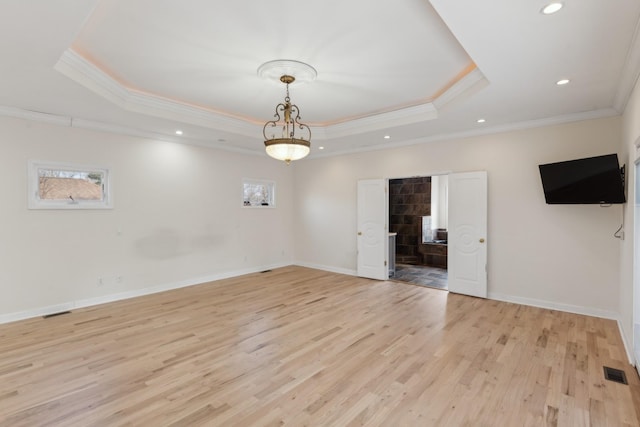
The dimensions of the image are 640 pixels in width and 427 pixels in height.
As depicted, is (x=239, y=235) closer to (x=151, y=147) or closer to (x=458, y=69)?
(x=151, y=147)

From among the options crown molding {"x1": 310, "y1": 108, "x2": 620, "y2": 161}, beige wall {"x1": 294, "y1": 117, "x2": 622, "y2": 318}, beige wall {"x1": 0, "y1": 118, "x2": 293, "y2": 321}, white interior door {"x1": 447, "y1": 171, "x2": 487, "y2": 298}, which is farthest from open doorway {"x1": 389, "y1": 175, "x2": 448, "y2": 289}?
beige wall {"x1": 0, "y1": 118, "x2": 293, "y2": 321}

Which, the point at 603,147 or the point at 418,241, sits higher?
the point at 603,147

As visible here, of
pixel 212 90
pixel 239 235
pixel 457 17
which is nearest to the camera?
pixel 457 17

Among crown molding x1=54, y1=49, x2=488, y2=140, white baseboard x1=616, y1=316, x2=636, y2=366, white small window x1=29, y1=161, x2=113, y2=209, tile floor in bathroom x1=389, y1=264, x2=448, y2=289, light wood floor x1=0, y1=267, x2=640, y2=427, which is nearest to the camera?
A: light wood floor x1=0, y1=267, x2=640, y2=427

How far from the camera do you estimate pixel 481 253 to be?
519cm

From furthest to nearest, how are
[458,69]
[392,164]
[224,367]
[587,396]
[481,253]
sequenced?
[392,164], [481,253], [458,69], [224,367], [587,396]

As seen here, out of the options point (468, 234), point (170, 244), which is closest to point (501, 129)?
point (468, 234)

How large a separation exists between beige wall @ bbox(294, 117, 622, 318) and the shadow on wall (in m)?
3.95

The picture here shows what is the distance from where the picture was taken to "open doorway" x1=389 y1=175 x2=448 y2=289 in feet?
26.7

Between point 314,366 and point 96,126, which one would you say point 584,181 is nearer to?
point 314,366

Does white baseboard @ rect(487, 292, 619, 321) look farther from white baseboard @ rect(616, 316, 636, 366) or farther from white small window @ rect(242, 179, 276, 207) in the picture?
white small window @ rect(242, 179, 276, 207)

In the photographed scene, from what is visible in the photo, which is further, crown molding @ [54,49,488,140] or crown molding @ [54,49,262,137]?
crown molding @ [54,49,488,140]

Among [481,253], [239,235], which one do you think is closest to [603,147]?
[481,253]

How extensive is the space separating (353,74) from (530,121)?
9.66 ft
